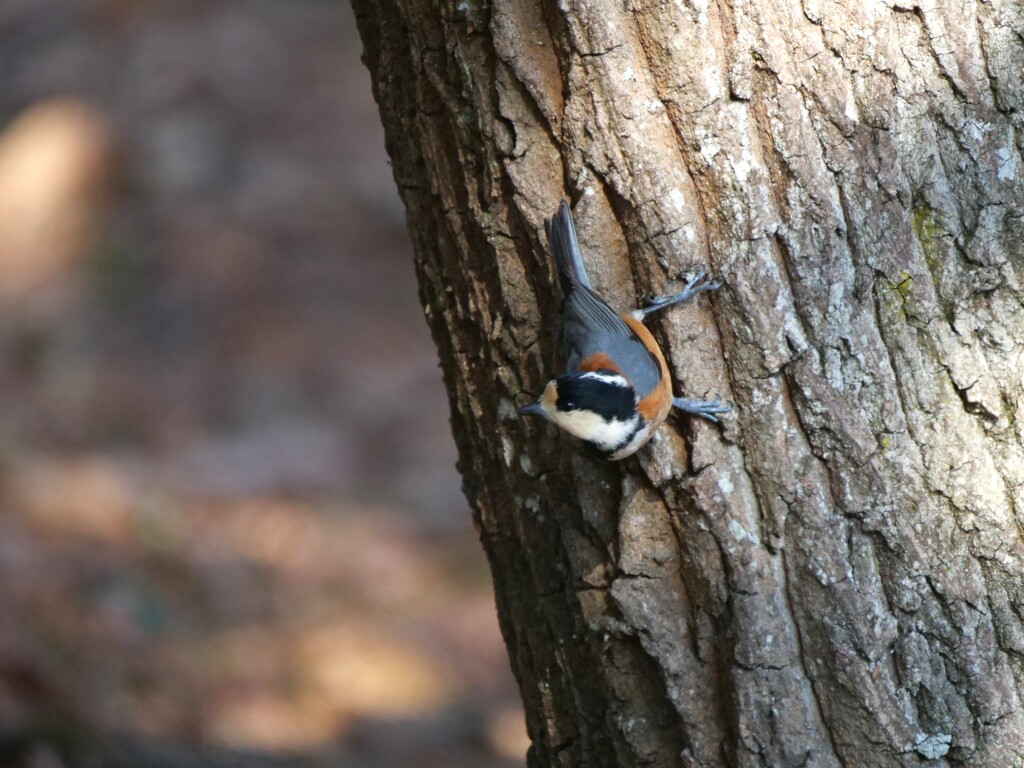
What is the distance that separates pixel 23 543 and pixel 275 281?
12.1 ft

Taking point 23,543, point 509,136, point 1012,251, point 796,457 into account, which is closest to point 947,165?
point 1012,251

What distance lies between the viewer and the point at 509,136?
2447 millimetres

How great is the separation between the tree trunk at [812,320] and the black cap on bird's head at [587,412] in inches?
5.6

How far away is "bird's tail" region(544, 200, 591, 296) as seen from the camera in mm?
2424

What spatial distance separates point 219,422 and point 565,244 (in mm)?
5730

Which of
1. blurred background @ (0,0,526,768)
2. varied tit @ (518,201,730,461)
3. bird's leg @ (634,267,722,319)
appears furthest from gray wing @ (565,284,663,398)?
blurred background @ (0,0,526,768)

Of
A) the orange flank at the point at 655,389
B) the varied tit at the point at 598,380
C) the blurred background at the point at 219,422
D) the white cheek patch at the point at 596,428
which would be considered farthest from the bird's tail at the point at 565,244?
the blurred background at the point at 219,422

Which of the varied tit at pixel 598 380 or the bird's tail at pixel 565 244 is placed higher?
the bird's tail at pixel 565 244

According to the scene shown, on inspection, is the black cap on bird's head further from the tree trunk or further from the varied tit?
the tree trunk

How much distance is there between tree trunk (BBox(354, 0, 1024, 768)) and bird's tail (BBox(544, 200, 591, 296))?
0.04 m

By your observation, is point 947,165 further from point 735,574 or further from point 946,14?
point 735,574

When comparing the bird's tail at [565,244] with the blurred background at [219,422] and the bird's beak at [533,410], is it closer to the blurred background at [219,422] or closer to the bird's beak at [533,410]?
the bird's beak at [533,410]

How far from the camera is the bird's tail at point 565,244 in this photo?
95.4 inches

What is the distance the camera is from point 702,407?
7.98 ft
